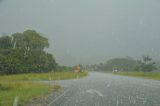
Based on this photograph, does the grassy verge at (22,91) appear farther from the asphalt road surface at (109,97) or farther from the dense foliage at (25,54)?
the dense foliage at (25,54)

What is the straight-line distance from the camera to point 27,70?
10788 cm

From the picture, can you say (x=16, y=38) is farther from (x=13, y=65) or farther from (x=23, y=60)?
(x=13, y=65)

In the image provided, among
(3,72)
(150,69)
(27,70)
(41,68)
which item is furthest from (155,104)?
(150,69)

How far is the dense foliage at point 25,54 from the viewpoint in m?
100

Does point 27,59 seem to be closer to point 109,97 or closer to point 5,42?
point 5,42

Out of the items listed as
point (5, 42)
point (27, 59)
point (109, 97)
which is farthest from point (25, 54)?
point (109, 97)

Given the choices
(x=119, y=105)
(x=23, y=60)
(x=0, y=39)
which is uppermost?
(x=0, y=39)

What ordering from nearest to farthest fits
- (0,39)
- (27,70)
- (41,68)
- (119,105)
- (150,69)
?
(119,105) → (27,70) → (41,68) → (0,39) → (150,69)

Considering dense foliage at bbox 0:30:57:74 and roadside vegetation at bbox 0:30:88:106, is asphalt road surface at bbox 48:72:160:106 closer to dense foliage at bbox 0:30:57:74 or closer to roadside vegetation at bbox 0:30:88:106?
roadside vegetation at bbox 0:30:88:106

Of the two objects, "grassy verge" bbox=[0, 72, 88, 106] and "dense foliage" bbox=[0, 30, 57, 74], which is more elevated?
"dense foliage" bbox=[0, 30, 57, 74]

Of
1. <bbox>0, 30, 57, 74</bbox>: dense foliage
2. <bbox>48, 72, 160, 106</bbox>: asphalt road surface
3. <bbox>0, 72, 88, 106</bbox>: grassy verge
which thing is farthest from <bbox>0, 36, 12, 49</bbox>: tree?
<bbox>48, 72, 160, 106</bbox>: asphalt road surface

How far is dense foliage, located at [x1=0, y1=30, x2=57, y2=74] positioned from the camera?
328 ft

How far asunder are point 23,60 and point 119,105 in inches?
3777

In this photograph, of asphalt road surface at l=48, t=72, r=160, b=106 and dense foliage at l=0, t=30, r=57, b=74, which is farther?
dense foliage at l=0, t=30, r=57, b=74
